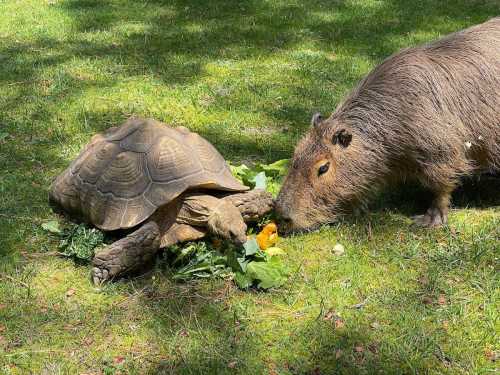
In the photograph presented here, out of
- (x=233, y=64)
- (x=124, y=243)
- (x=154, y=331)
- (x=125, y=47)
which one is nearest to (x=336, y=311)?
(x=154, y=331)

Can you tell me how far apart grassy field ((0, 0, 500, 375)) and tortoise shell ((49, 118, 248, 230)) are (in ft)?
1.30

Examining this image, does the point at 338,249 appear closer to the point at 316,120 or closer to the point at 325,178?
the point at 325,178

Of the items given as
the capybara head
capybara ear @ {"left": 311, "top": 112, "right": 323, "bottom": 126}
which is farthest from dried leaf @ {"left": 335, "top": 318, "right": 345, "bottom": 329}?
capybara ear @ {"left": 311, "top": 112, "right": 323, "bottom": 126}

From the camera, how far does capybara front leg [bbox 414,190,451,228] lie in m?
4.73

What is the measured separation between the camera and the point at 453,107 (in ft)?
15.1

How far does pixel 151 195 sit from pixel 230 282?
0.81 m

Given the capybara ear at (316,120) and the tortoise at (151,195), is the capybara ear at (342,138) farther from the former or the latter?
the tortoise at (151,195)

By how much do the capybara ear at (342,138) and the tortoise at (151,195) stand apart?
2.24ft

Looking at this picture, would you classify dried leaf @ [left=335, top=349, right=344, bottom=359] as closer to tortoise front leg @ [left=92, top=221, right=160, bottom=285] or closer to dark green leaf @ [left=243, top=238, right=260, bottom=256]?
dark green leaf @ [left=243, top=238, right=260, bottom=256]

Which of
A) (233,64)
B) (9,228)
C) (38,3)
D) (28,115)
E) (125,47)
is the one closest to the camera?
(9,228)

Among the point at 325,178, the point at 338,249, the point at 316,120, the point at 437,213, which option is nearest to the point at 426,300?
the point at 338,249

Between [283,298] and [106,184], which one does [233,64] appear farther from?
[283,298]

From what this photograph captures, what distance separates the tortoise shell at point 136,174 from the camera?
163 inches

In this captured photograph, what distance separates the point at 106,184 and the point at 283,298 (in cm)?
151
